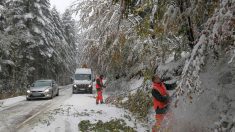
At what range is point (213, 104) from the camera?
28.3ft

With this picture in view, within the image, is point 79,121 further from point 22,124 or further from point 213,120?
point 213,120

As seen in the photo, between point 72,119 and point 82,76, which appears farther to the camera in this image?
point 82,76

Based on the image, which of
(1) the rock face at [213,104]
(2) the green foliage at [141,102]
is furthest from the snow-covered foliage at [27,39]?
(1) the rock face at [213,104]

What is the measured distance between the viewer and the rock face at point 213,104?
319 inches

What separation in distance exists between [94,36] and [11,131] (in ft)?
40.5

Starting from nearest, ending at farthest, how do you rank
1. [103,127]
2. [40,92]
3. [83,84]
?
[103,127] → [40,92] → [83,84]

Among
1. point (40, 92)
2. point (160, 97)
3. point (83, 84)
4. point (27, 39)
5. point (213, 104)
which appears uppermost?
point (27, 39)

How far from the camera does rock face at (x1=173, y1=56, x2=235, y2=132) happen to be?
26.6ft

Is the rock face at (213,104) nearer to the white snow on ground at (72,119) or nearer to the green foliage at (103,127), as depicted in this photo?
the green foliage at (103,127)

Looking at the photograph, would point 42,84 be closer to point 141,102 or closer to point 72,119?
point 72,119

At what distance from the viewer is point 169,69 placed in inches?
465

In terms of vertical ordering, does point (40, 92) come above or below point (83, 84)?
below

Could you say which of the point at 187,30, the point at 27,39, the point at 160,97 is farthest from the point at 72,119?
the point at 27,39

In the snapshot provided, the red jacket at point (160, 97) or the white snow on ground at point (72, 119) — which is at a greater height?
the red jacket at point (160, 97)
